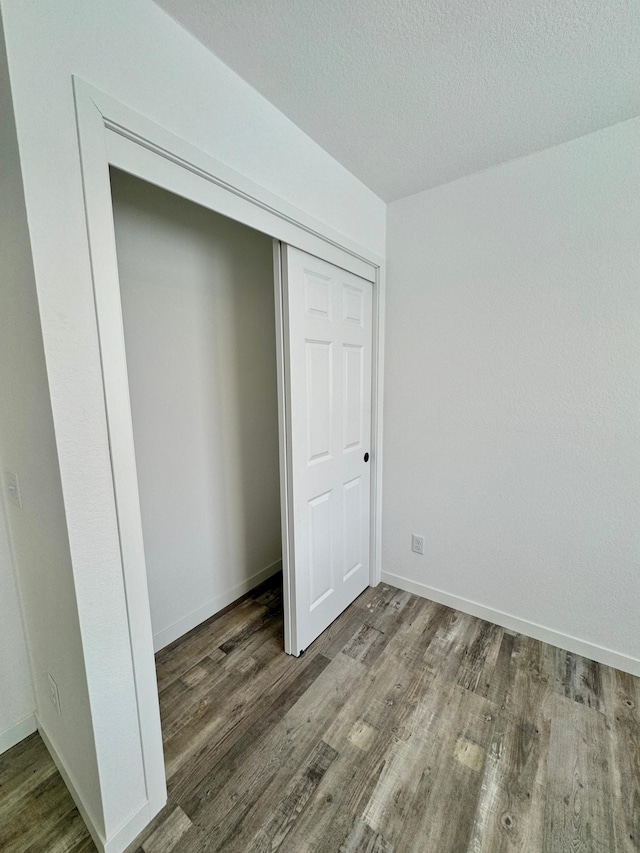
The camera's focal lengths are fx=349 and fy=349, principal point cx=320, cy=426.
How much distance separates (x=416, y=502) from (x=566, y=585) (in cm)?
85

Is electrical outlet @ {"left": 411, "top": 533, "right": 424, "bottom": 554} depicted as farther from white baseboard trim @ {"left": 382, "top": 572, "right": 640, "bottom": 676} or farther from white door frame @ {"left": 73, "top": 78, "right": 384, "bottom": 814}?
white door frame @ {"left": 73, "top": 78, "right": 384, "bottom": 814}

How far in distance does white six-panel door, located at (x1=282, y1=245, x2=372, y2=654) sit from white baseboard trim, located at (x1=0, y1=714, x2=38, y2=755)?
111 cm

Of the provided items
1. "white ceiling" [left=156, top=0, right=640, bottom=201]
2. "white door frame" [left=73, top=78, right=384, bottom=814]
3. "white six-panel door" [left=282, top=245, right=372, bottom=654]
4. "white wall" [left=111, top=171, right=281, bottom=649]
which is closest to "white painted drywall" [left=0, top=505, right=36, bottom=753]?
"white wall" [left=111, top=171, right=281, bottom=649]

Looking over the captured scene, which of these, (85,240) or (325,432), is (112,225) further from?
(325,432)

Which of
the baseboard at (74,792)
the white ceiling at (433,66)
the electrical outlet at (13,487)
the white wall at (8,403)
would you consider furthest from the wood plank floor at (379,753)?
the white ceiling at (433,66)

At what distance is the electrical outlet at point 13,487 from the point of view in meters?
1.14

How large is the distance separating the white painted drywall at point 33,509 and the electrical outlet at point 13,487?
0.03 meters

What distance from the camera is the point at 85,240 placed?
858mm

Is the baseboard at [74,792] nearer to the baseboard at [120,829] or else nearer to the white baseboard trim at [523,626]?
the baseboard at [120,829]

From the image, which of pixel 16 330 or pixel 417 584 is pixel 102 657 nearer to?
pixel 16 330

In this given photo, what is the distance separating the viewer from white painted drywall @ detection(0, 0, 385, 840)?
30.9 inches

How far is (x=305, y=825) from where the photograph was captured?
112cm

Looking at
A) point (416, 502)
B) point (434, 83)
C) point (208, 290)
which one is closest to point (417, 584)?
point (416, 502)

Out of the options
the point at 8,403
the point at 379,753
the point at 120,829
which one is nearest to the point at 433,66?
the point at 8,403
